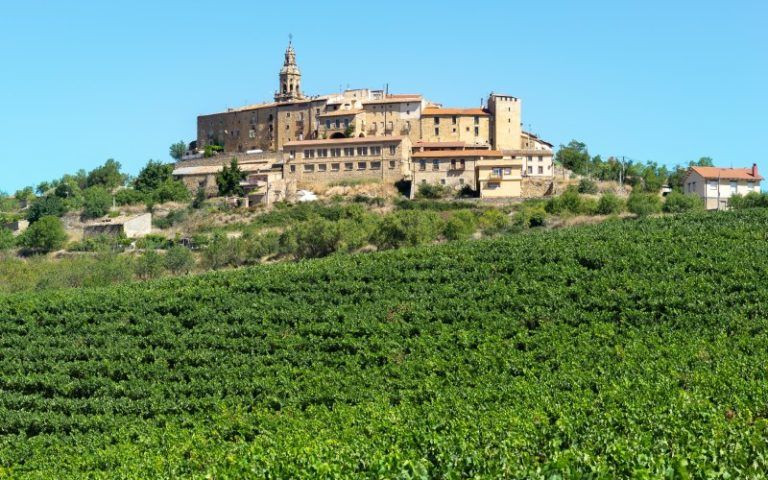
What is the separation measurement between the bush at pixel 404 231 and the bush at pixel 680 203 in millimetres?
15523

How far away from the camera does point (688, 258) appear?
3047 cm

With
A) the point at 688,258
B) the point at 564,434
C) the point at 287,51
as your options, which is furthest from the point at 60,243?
the point at 564,434

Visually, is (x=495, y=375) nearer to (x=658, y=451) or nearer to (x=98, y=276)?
(x=658, y=451)

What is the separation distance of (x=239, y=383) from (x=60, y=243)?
Answer: 134 feet

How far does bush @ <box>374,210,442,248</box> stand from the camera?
160 ft

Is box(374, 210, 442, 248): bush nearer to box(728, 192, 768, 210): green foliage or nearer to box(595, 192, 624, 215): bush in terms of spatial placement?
box(595, 192, 624, 215): bush

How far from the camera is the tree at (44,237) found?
61138 millimetres

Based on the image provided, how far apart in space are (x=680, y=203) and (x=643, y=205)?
3.57 meters

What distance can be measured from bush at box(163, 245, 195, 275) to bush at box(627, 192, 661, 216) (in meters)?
25.3

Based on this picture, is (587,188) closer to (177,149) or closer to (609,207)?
(609,207)

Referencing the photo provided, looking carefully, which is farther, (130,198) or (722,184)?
(130,198)

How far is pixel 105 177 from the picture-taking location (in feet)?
289

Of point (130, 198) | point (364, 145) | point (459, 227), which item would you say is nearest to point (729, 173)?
point (459, 227)

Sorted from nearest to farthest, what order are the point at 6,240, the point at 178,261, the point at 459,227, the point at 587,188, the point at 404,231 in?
1. the point at 404,231
2. the point at 178,261
3. the point at 459,227
4. the point at 6,240
5. the point at 587,188
